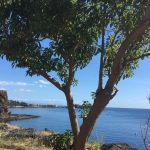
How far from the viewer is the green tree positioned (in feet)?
42.3

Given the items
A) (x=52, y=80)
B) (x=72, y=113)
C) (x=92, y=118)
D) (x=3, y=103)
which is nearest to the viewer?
(x=92, y=118)

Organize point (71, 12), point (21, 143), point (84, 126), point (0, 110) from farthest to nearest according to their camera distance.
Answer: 1. point (0, 110)
2. point (21, 143)
3. point (84, 126)
4. point (71, 12)

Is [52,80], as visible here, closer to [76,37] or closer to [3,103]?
[76,37]

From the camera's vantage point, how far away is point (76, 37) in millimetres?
13820

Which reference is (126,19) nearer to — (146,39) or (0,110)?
→ (146,39)

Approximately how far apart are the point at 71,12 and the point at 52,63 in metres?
2.37

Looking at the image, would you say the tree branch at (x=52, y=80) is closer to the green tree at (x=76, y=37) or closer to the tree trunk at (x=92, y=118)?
the green tree at (x=76, y=37)

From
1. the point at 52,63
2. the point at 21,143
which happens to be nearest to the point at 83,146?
the point at 52,63

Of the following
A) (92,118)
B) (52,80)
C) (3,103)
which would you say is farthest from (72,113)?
(3,103)

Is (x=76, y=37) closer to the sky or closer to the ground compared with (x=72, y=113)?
closer to the sky

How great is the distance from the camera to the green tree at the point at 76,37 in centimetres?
1288

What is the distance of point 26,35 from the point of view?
1401 cm

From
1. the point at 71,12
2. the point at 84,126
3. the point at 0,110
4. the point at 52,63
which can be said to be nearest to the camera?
the point at 71,12

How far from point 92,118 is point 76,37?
229cm
